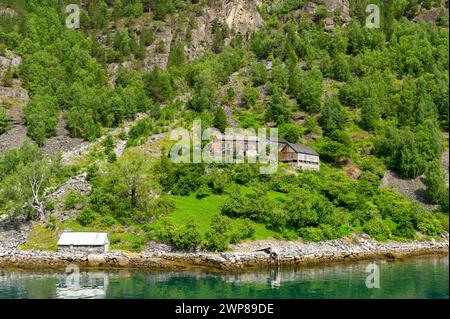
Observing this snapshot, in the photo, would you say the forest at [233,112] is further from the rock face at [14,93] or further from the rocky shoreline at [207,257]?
the rocky shoreline at [207,257]

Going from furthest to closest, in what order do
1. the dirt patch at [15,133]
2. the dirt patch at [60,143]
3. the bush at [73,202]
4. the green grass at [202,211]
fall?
→ the dirt patch at [60,143] → the dirt patch at [15,133] → the bush at [73,202] → the green grass at [202,211]

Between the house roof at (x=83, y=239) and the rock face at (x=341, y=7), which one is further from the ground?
the rock face at (x=341, y=7)

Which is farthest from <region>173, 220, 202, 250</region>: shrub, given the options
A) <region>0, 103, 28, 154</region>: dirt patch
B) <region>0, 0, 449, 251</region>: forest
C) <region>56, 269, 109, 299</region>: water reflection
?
<region>0, 103, 28, 154</region>: dirt patch

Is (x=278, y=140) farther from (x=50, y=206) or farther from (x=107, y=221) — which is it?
(x=50, y=206)

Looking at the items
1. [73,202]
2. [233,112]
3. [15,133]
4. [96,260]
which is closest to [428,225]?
[96,260]

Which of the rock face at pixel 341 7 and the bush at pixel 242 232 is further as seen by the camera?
the rock face at pixel 341 7

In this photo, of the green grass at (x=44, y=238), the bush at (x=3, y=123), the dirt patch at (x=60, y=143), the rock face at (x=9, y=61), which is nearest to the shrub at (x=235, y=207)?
the green grass at (x=44, y=238)

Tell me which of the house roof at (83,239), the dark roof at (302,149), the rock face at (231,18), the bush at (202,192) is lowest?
the house roof at (83,239)
